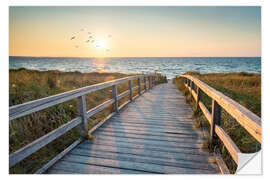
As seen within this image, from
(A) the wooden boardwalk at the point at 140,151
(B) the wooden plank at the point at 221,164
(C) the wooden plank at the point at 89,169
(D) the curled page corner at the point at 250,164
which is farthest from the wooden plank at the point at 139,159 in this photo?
(D) the curled page corner at the point at 250,164

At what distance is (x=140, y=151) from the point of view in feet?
8.14

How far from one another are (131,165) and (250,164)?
1.47 metres

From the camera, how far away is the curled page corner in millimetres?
1857

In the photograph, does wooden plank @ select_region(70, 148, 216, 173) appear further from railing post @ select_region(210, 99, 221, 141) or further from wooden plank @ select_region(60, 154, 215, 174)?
railing post @ select_region(210, 99, 221, 141)

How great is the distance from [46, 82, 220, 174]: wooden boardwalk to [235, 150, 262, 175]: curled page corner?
28 cm

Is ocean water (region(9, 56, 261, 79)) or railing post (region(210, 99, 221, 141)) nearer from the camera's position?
railing post (region(210, 99, 221, 141))

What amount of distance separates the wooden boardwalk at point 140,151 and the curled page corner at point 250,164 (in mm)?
282

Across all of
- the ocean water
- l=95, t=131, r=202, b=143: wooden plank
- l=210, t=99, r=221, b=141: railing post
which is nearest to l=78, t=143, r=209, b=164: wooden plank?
l=95, t=131, r=202, b=143: wooden plank

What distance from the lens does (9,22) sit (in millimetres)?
2693

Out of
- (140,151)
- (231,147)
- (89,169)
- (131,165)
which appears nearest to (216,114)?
(231,147)
